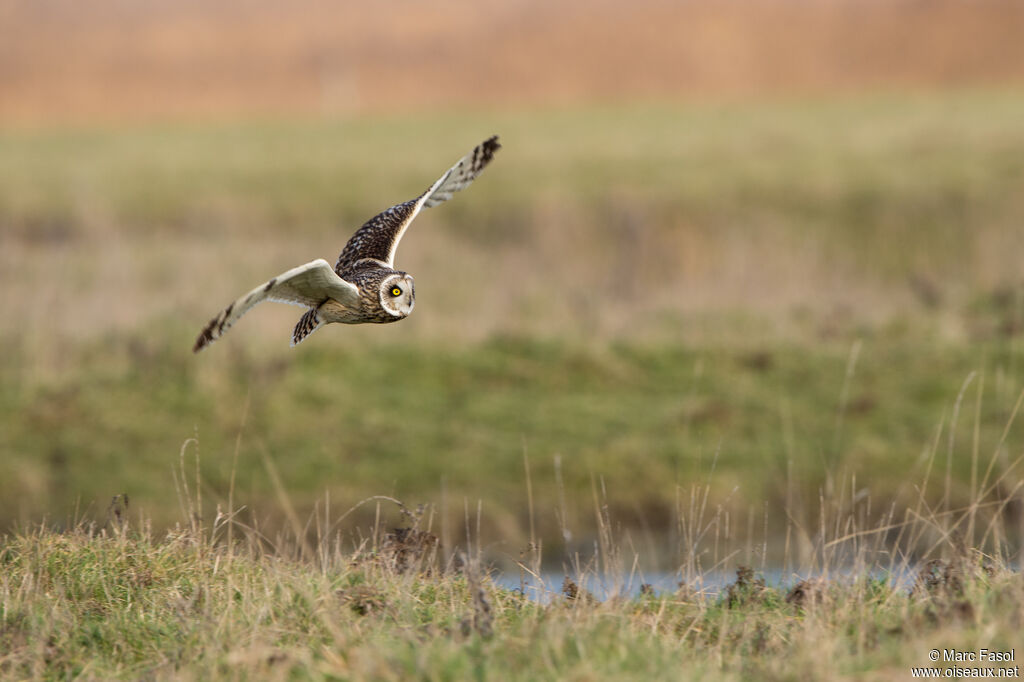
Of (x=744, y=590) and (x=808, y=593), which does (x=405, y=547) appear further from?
(x=808, y=593)

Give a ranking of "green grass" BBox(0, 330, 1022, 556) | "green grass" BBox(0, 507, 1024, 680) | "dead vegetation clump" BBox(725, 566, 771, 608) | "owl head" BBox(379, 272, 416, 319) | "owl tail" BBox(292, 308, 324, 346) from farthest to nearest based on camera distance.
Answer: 1. "green grass" BBox(0, 330, 1022, 556)
2. "dead vegetation clump" BBox(725, 566, 771, 608)
3. "owl tail" BBox(292, 308, 324, 346)
4. "owl head" BBox(379, 272, 416, 319)
5. "green grass" BBox(0, 507, 1024, 680)

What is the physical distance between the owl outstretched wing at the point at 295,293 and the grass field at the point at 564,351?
142 cm

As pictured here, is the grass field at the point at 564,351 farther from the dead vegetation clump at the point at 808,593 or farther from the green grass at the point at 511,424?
the dead vegetation clump at the point at 808,593

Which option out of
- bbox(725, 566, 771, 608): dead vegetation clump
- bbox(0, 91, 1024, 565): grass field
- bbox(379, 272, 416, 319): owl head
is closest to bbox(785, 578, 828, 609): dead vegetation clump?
bbox(725, 566, 771, 608): dead vegetation clump

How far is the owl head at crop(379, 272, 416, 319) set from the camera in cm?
470

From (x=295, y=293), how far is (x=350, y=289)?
10.3 inches

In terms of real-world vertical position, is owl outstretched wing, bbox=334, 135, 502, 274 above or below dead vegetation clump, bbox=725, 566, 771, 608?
above

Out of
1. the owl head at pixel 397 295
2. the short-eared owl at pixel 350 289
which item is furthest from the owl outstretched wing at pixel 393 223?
the owl head at pixel 397 295

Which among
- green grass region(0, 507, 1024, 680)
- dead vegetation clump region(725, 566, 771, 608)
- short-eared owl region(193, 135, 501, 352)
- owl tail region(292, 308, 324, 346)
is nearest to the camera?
green grass region(0, 507, 1024, 680)

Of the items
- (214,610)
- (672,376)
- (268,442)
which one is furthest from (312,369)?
(214,610)

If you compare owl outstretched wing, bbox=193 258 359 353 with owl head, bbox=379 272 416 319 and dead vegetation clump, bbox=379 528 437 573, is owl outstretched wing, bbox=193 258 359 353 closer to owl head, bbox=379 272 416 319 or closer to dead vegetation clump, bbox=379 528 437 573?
owl head, bbox=379 272 416 319

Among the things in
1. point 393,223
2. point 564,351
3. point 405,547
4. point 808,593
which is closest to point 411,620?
point 405,547

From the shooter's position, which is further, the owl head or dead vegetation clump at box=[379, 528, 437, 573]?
dead vegetation clump at box=[379, 528, 437, 573]

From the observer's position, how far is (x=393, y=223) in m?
5.77
